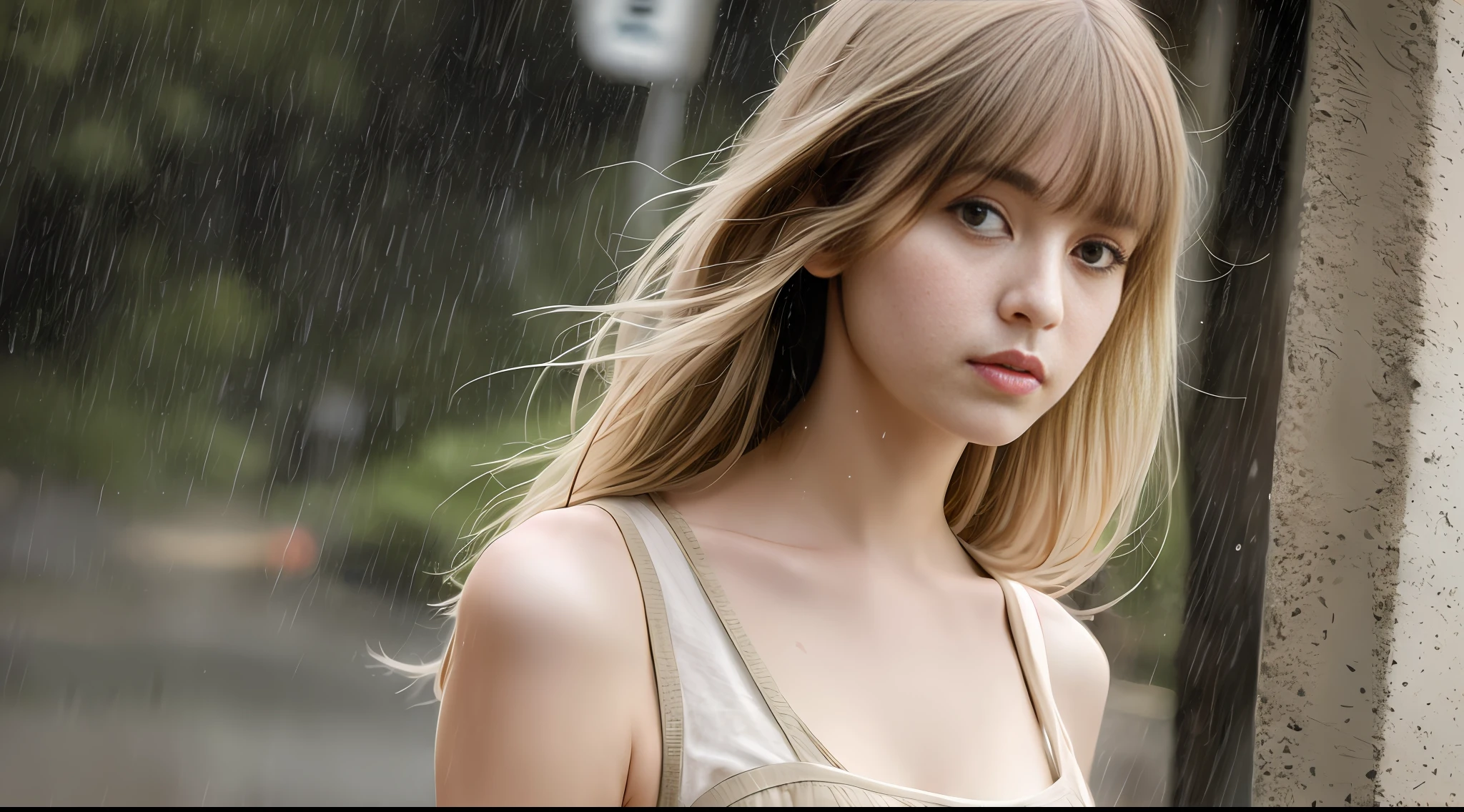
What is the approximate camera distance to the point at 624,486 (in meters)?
0.94

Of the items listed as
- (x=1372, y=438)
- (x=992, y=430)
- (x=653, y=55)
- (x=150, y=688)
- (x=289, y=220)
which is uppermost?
(x=653, y=55)

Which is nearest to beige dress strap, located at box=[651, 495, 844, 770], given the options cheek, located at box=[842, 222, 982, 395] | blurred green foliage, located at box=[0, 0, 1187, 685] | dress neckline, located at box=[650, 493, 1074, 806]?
dress neckline, located at box=[650, 493, 1074, 806]

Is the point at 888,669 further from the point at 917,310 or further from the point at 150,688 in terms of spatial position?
the point at 150,688

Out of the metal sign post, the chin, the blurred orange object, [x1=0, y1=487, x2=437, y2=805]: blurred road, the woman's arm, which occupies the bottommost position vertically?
[x1=0, y1=487, x2=437, y2=805]: blurred road

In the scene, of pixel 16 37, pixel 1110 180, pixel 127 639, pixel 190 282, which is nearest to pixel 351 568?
pixel 127 639

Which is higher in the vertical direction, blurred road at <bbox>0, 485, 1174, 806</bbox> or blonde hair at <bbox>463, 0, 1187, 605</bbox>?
blonde hair at <bbox>463, 0, 1187, 605</bbox>

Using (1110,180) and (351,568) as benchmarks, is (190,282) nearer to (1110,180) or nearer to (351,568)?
(351,568)

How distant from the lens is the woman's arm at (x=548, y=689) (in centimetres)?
76

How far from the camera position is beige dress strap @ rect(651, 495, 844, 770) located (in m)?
0.79

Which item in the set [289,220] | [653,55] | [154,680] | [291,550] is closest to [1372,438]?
[653,55]

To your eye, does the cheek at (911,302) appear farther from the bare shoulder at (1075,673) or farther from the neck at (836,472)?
the bare shoulder at (1075,673)

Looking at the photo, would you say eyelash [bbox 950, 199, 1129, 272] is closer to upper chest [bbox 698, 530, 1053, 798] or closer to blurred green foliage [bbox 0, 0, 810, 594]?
upper chest [bbox 698, 530, 1053, 798]

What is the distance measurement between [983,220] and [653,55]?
215cm

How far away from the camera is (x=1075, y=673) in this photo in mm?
1071
